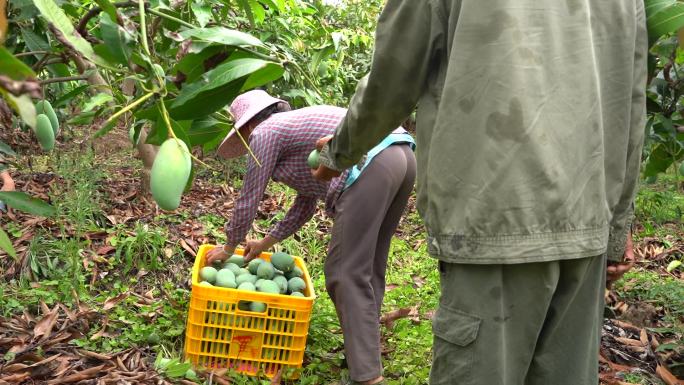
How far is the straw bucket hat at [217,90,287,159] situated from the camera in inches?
101

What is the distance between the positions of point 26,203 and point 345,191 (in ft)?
3.88

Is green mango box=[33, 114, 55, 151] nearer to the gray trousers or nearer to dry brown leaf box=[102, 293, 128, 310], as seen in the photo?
the gray trousers

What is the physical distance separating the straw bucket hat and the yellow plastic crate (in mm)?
474

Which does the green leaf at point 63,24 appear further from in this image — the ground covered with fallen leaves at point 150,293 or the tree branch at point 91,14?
the ground covered with fallen leaves at point 150,293

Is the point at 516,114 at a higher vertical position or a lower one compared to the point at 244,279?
higher

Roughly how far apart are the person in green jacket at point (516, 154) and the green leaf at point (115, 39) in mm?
532

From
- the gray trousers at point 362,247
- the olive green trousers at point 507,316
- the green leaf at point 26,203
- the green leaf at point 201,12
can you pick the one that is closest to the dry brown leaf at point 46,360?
the gray trousers at point 362,247

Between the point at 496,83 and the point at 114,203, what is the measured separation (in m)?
3.24

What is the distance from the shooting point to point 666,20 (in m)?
1.37

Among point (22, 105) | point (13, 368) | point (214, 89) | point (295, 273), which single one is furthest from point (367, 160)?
point (22, 105)

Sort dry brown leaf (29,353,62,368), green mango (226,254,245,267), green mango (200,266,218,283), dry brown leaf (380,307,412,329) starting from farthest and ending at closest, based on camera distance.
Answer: dry brown leaf (380,307,412,329) → green mango (226,254,245,267) → green mango (200,266,218,283) → dry brown leaf (29,353,62,368)

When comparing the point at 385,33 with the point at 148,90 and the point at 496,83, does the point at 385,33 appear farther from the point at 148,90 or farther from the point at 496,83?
the point at 148,90

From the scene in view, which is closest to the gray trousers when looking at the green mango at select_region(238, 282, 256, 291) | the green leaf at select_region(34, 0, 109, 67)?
the green mango at select_region(238, 282, 256, 291)

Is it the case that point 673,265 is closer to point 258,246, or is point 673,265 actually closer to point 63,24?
point 258,246
